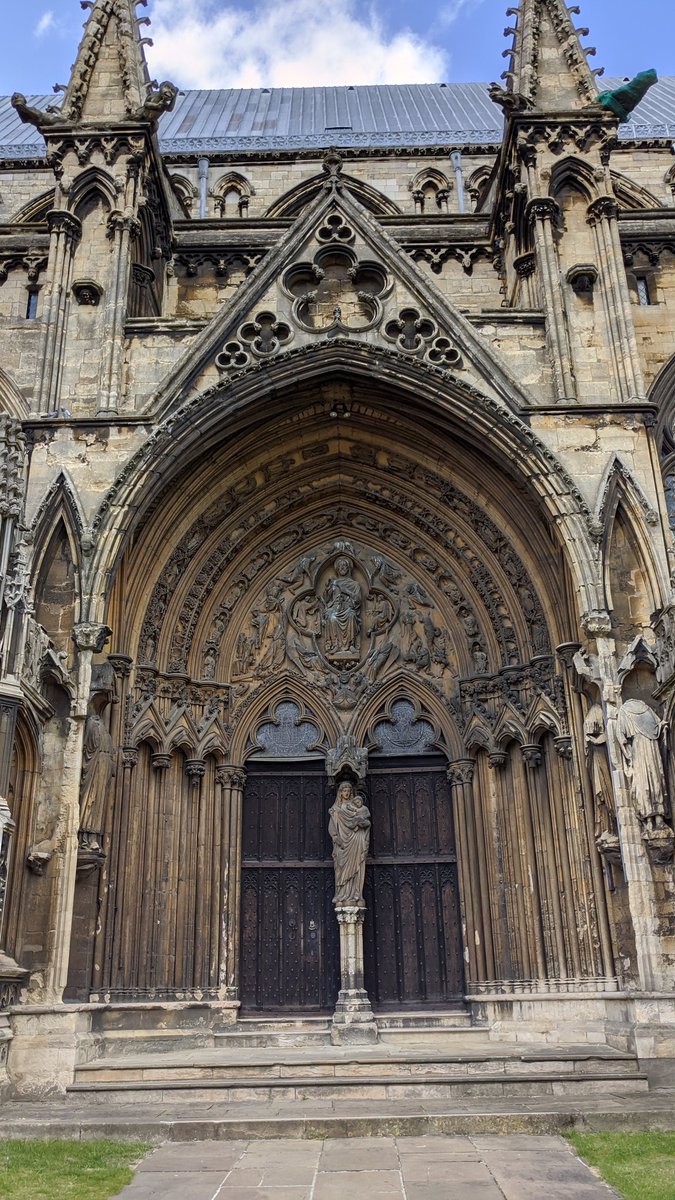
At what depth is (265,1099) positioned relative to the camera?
29.9ft

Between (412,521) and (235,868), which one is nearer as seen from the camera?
(235,868)

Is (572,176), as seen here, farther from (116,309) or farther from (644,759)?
(644,759)

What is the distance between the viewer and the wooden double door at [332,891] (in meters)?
13.1

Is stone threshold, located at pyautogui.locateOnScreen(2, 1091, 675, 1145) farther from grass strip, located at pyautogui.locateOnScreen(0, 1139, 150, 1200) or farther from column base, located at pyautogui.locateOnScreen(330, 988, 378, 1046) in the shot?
column base, located at pyautogui.locateOnScreen(330, 988, 378, 1046)

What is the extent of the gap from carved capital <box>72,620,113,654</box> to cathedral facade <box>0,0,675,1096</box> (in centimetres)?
6

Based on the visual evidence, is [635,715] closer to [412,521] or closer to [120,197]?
[412,521]

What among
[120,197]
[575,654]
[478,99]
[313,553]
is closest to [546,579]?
[575,654]

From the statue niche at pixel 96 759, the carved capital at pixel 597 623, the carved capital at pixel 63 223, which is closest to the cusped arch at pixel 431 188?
the carved capital at pixel 63 223

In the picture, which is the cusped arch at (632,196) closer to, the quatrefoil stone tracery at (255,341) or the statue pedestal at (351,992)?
the quatrefoil stone tracery at (255,341)

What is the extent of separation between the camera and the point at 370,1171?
21.5 ft

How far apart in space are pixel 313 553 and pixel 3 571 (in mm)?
5916

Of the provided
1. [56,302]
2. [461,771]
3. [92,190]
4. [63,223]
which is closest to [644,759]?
[461,771]

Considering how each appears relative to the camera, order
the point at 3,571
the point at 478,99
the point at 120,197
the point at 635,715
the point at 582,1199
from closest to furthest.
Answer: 1. the point at 582,1199
2. the point at 3,571
3. the point at 635,715
4. the point at 120,197
5. the point at 478,99

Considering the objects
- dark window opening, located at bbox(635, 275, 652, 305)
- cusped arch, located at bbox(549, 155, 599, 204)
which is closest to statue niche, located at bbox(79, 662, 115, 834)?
cusped arch, located at bbox(549, 155, 599, 204)
